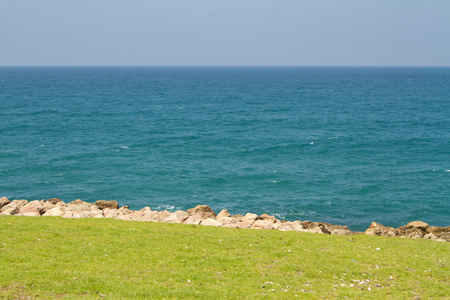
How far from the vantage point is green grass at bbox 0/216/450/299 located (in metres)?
16.6

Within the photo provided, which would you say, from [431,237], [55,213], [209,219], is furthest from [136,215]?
[431,237]

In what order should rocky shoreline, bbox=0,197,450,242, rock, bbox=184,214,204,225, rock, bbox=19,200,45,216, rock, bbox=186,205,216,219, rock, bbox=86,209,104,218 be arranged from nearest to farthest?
rocky shoreline, bbox=0,197,450,242, rock, bbox=184,214,204,225, rock, bbox=19,200,45,216, rock, bbox=86,209,104,218, rock, bbox=186,205,216,219

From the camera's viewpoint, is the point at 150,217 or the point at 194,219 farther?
the point at 150,217

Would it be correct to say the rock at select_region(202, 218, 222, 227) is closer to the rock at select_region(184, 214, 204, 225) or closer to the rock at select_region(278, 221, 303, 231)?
the rock at select_region(184, 214, 204, 225)

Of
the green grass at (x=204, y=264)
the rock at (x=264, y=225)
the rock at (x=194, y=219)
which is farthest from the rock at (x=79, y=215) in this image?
the rock at (x=264, y=225)

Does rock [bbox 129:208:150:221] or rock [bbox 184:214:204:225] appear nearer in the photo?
rock [bbox 184:214:204:225]

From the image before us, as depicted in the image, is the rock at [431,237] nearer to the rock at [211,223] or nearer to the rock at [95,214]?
the rock at [211,223]

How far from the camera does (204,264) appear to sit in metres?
19.7

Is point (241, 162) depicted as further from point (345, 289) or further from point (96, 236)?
point (345, 289)

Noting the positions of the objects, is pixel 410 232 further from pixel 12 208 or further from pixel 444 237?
pixel 12 208

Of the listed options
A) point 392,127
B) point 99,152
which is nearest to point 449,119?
point 392,127

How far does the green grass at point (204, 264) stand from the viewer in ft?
54.5

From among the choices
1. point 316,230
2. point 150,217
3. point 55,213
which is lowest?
point 150,217

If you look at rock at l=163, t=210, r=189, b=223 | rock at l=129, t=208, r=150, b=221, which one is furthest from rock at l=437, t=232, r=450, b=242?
rock at l=129, t=208, r=150, b=221
